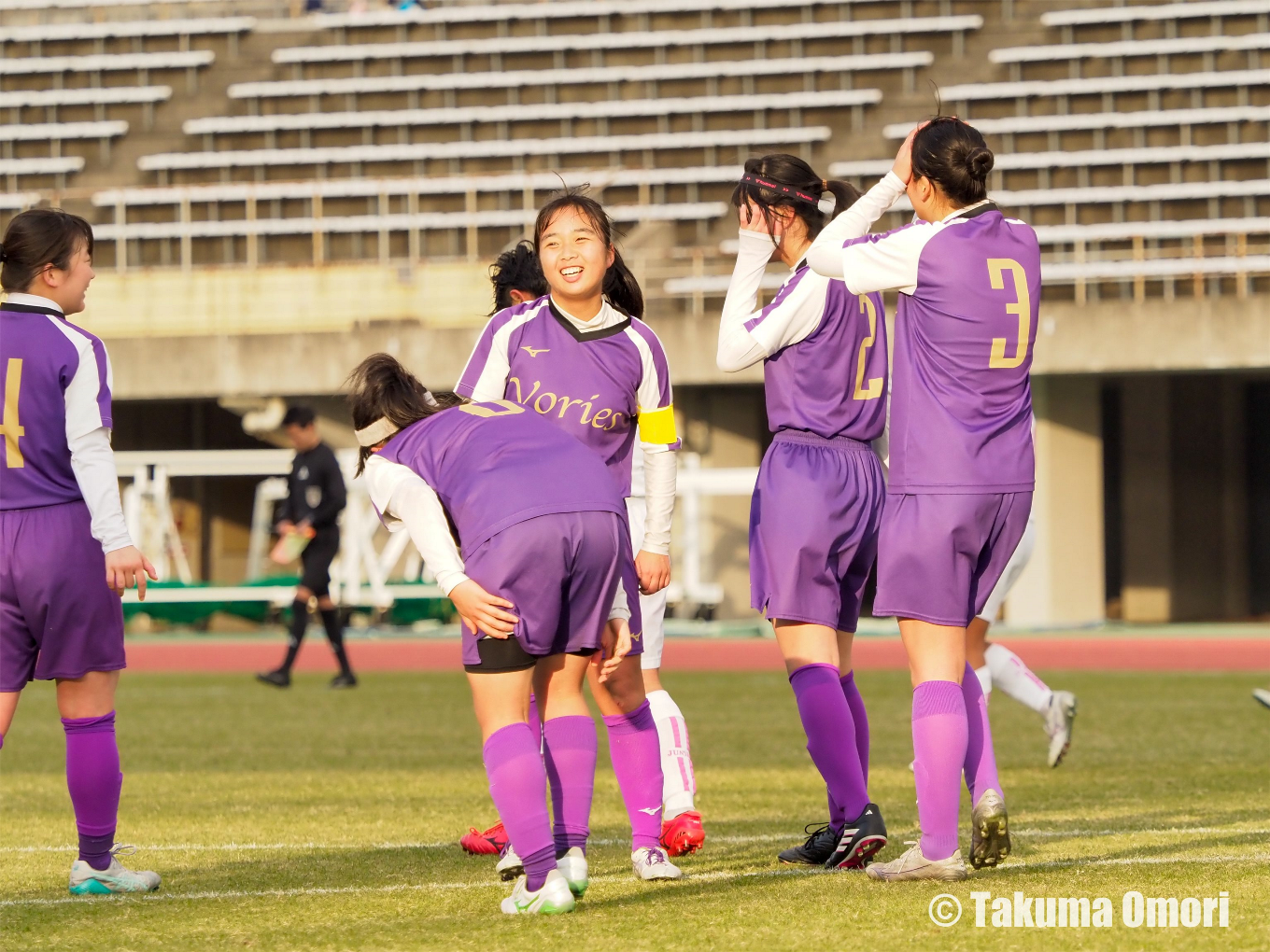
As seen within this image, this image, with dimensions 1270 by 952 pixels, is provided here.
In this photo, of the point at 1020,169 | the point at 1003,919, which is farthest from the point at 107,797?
the point at 1020,169

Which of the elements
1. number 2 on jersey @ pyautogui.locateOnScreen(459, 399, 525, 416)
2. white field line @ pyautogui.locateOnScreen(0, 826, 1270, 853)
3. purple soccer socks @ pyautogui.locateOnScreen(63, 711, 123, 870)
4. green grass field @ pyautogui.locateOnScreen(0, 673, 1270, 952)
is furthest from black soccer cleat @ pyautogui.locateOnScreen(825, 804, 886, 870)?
purple soccer socks @ pyautogui.locateOnScreen(63, 711, 123, 870)

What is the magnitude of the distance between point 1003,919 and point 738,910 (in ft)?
2.04

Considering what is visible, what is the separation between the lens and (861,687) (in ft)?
42.3

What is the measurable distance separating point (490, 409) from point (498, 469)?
299 mm

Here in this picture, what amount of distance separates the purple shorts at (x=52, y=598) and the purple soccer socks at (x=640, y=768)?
1.36m

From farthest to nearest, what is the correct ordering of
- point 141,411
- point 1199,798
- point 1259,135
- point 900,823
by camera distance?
point 141,411, point 1259,135, point 1199,798, point 900,823

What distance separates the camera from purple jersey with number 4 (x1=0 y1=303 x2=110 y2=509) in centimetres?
455

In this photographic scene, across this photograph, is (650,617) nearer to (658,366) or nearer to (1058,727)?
(658,366)

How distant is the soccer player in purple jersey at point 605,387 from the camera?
4.65 metres

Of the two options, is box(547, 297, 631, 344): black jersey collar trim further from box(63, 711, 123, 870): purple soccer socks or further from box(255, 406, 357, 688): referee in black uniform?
box(255, 406, 357, 688): referee in black uniform

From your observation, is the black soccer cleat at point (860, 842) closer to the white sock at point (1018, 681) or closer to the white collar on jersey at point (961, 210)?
the white collar on jersey at point (961, 210)

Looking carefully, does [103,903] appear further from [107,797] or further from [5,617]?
[5,617]

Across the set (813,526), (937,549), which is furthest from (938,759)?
(813,526)

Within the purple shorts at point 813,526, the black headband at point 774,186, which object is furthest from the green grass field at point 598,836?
the black headband at point 774,186
